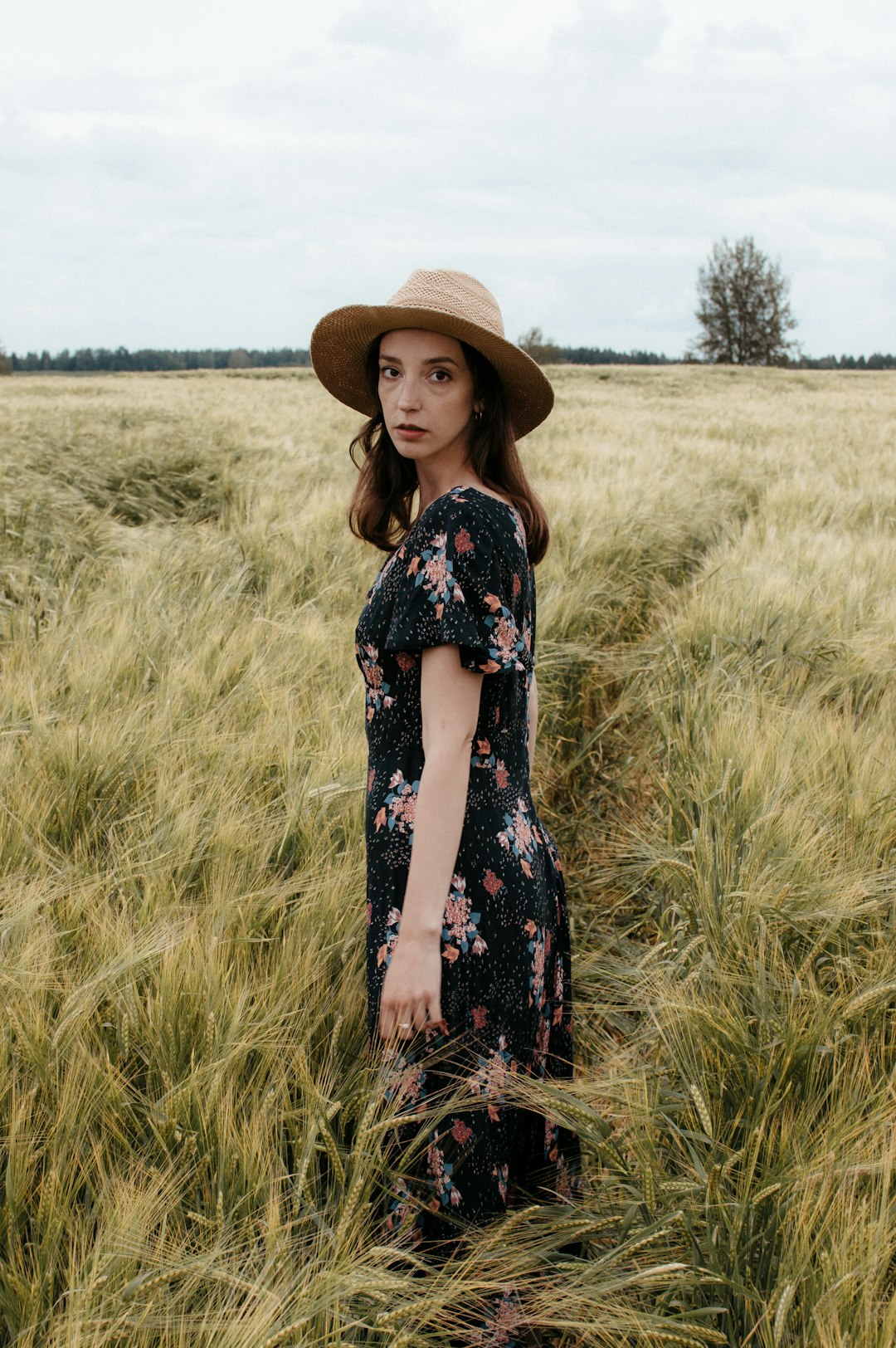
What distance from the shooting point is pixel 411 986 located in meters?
1.34

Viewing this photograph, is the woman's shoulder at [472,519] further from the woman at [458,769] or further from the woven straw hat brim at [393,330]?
the woven straw hat brim at [393,330]

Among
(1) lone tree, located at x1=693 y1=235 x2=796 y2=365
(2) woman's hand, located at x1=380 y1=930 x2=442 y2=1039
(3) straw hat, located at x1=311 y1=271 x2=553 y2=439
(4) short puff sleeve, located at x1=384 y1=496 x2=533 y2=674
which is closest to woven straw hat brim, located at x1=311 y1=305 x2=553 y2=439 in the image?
(3) straw hat, located at x1=311 y1=271 x2=553 y2=439

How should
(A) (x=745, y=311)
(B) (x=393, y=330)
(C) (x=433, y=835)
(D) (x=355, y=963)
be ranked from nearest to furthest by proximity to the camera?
1. (C) (x=433, y=835)
2. (B) (x=393, y=330)
3. (D) (x=355, y=963)
4. (A) (x=745, y=311)

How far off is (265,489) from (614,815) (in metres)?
3.35

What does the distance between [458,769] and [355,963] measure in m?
0.57

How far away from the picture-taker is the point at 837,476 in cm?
724

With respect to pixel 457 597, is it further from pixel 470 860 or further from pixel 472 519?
pixel 470 860

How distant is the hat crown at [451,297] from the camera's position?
1.42 meters

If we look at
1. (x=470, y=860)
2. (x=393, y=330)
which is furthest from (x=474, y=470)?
(x=470, y=860)

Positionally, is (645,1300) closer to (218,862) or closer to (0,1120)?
(0,1120)

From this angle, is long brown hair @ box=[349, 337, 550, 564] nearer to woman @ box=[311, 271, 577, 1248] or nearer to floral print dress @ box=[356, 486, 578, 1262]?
woman @ box=[311, 271, 577, 1248]

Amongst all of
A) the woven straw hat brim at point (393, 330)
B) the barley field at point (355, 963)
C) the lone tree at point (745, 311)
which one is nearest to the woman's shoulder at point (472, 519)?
the woven straw hat brim at point (393, 330)

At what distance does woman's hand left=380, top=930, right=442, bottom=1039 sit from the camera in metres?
1.34

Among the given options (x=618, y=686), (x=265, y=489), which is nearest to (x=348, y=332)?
(x=618, y=686)
